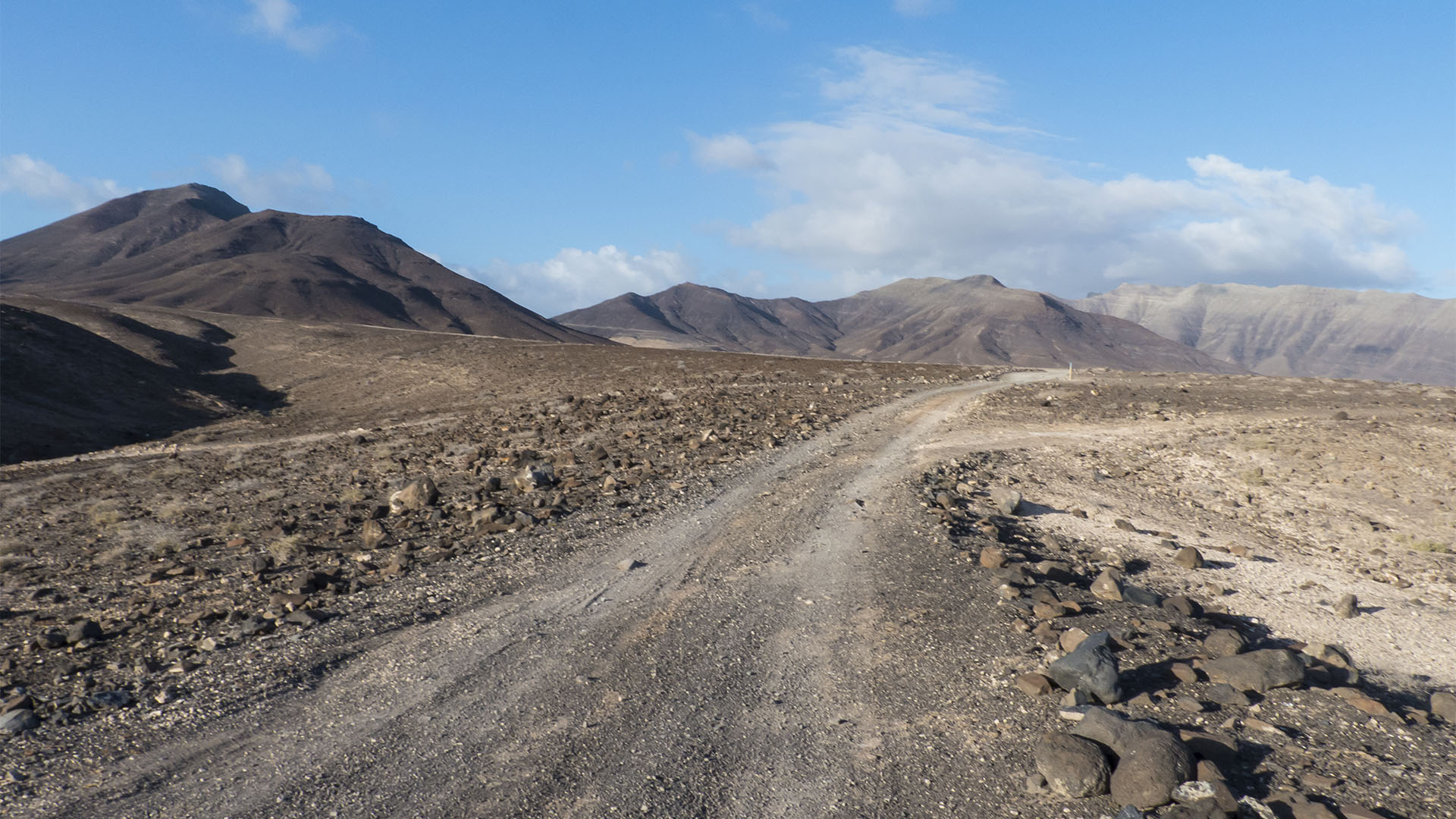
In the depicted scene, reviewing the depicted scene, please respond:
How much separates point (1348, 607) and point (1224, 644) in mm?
4710

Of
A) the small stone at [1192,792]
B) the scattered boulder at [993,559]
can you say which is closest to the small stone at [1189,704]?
the small stone at [1192,792]

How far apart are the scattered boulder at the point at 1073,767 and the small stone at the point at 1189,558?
307 inches

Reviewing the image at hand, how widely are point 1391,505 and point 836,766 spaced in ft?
57.5

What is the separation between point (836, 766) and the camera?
6.11m

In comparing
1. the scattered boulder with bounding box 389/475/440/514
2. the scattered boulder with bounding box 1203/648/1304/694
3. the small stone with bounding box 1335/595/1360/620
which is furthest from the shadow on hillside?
the small stone with bounding box 1335/595/1360/620

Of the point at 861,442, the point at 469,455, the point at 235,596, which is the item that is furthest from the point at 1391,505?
the point at 235,596

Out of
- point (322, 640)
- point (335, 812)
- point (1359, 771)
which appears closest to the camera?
point (335, 812)

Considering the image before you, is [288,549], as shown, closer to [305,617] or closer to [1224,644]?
[305,617]

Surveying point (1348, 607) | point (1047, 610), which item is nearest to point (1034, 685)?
point (1047, 610)

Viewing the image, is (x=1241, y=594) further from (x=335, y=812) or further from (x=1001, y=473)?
(x=335, y=812)

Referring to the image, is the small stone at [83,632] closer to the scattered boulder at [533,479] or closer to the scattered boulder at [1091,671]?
the scattered boulder at [533,479]

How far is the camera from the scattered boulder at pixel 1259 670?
7.12m

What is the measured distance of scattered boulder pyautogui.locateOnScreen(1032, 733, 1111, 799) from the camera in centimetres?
568

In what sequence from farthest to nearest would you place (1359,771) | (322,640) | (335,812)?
(322,640), (1359,771), (335,812)
